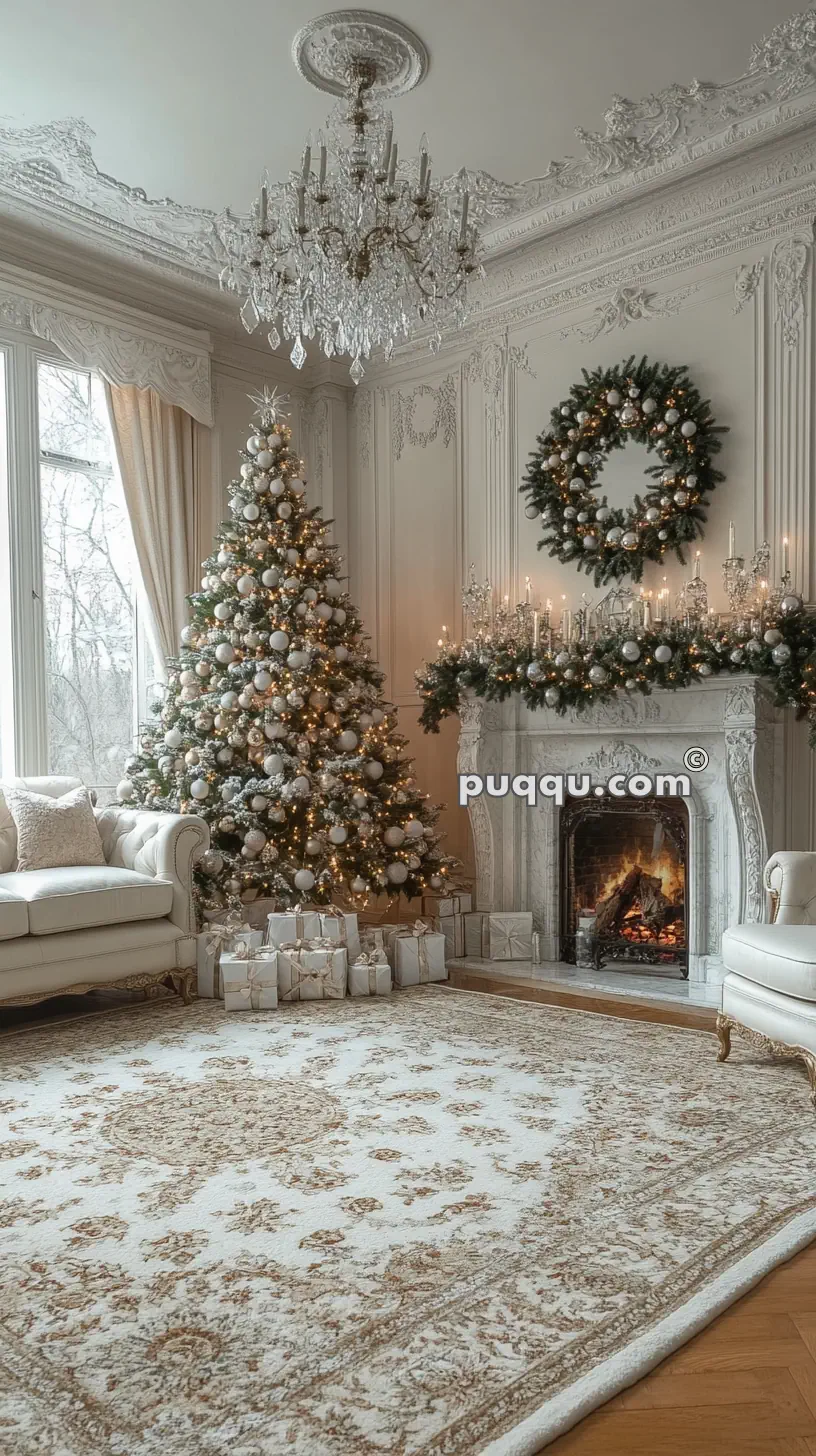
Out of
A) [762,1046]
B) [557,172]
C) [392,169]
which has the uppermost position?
[557,172]

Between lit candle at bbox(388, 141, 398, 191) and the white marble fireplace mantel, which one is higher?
lit candle at bbox(388, 141, 398, 191)

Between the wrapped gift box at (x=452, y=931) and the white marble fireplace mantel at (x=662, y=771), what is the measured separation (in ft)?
0.69

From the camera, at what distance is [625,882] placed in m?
6.01

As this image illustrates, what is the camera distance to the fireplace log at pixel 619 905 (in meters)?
5.97

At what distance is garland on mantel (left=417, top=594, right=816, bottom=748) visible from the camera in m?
4.98

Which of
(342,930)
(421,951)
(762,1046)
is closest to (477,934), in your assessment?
(421,951)

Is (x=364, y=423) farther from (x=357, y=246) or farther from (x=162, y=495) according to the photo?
(x=357, y=246)

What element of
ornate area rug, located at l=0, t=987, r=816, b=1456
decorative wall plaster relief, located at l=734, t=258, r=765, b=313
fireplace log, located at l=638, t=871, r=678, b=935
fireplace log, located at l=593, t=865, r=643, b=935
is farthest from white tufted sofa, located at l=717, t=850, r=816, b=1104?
decorative wall plaster relief, located at l=734, t=258, r=765, b=313

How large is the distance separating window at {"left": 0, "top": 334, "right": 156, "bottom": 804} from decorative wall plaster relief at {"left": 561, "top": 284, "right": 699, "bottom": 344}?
2.92 metres

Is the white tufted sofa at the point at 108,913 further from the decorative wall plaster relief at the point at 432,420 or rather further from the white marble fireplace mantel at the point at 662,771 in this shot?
the decorative wall plaster relief at the point at 432,420

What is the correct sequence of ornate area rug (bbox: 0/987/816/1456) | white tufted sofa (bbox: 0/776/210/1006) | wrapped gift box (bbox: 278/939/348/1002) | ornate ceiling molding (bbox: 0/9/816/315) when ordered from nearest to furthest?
ornate area rug (bbox: 0/987/816/1456), white tufted sofa (bbox: 0/776/210/1006), ornate ceiling molding (bbox: 0/9/816/315), wrapped gift box (bbox: 278/939/348/1002)

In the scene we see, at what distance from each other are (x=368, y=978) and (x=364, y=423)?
419cm

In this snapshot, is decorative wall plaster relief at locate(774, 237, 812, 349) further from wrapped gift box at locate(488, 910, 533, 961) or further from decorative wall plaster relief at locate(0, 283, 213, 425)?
decorative wall plaster relief at locate(0, 283, 213, 425)

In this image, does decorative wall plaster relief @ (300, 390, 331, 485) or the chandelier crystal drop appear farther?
decorative wall plaster relief @ (300, 390, 331, 485)
